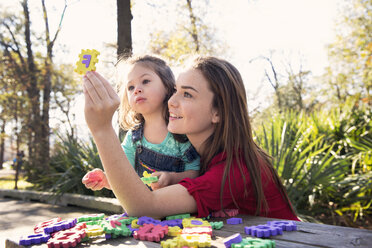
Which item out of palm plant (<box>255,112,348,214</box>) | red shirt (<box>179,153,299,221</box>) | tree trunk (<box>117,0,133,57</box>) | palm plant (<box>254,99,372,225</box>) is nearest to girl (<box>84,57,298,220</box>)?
red shirt (<box>179,153,299,221</box>)

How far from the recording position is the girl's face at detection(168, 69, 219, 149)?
200cm

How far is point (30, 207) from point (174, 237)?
226 inches

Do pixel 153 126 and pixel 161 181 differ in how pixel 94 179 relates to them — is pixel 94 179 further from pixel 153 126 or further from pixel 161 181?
pixel 153 126

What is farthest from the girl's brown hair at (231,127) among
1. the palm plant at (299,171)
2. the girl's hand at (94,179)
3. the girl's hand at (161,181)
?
the palm plant at (299,171)

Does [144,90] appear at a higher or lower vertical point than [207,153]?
higher

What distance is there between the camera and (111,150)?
4.93 ft

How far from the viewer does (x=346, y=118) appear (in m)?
6.81

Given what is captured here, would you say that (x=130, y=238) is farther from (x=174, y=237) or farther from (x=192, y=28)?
(x=192, y=28)

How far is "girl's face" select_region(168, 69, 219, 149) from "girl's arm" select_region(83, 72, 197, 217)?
0.53 metres

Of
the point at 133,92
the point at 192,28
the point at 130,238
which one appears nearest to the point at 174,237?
the point at 130,238

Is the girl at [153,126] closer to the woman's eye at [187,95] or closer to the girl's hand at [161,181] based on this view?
the girl's hand at [161,181]

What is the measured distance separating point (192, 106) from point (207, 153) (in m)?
0.34

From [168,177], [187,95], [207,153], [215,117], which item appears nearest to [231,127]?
[215,117]

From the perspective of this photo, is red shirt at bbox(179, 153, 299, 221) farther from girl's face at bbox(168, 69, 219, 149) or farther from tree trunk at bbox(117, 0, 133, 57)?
tree trunk at bbox(117, 0, 133, 57)
